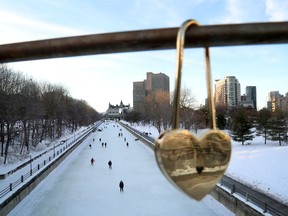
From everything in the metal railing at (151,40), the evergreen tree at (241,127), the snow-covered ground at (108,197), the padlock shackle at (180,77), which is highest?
the metal railing at (151,40)

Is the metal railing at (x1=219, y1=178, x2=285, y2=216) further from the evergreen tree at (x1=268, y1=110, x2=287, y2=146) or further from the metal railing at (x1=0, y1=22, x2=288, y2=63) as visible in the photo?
the evergreen tree at (x1=268, y1=110, x2=287, y2=146)

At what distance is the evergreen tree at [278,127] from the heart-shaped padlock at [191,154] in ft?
132

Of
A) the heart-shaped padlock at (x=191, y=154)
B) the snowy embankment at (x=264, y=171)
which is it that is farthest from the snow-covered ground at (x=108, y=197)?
the heart-shaped padlock at (x=191, y=154)

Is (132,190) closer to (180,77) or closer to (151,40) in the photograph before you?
(151,40)

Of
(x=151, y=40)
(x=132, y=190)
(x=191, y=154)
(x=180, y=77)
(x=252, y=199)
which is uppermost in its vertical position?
(x=151, y=40)

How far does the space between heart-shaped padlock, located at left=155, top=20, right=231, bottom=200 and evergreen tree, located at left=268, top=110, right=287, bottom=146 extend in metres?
40.4

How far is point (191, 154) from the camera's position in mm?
1584

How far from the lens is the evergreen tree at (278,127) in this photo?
3941cm

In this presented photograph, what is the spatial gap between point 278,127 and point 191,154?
41.0m

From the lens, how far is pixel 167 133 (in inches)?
58.7

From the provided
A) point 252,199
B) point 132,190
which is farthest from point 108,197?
point 252,199

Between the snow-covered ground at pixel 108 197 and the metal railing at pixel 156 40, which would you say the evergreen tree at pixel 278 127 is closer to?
the snow-covered ground at pixel 108 197

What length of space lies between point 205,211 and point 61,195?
9053mm

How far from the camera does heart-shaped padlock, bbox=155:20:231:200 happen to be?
1.49m
